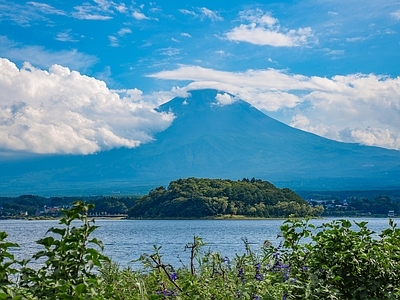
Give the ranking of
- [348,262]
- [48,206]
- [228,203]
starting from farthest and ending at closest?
[48,206] → [228,203] → [348,262]

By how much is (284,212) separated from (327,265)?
64284 millimetres

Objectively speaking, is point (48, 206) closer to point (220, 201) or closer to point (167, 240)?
point (220, 201)

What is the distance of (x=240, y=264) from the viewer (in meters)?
6.24

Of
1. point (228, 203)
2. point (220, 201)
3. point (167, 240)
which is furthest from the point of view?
point (228, 203)

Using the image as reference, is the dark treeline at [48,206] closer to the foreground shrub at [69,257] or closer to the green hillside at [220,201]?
the green hillside at [220,201]

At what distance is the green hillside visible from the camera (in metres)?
69.2

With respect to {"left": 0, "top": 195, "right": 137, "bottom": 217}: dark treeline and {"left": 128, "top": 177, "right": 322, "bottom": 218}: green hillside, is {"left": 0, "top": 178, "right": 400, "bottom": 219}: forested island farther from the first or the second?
{"left": 0, "top": 195, "right": 137, "bottom": 217}: dark treeline

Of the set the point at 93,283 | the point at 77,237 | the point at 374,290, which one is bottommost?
the point at 374,290

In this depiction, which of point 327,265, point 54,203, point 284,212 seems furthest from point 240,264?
point 54,203

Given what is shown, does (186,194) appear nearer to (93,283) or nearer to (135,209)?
(135,209)

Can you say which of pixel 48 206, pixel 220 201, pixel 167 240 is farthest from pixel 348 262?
pixel 48 206

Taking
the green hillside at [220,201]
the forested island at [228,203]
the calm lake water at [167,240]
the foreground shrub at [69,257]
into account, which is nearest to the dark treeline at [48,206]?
the forested island at [228,203]

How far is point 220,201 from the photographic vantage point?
69625 millimetres

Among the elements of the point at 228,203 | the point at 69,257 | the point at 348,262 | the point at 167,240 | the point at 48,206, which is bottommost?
the point at 167,240
